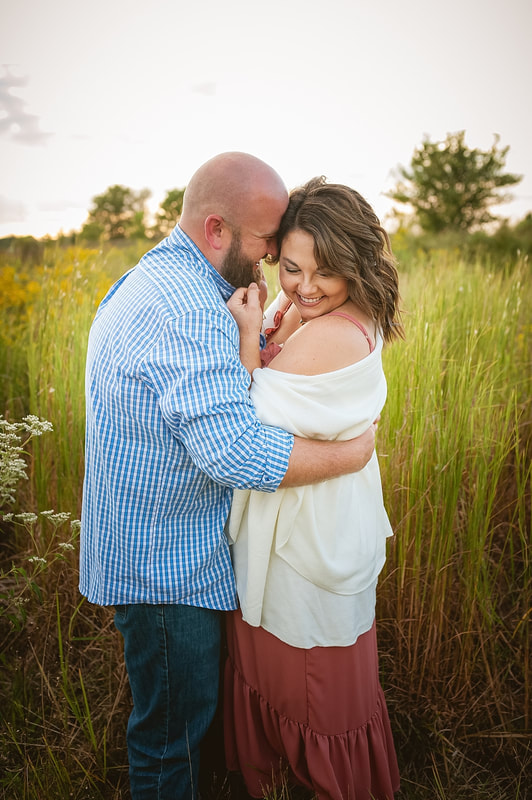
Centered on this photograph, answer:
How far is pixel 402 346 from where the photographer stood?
109 inches

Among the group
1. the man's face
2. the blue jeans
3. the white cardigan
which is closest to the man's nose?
the man's face

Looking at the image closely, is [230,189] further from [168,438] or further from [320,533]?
[320,533]

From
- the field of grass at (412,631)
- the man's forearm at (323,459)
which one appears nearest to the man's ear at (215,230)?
the man's forearm at (323,459)

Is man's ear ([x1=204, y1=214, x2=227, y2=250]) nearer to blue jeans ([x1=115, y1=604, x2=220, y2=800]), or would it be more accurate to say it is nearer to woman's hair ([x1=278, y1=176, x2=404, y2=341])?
woman's hair ([x1=278, y1=176, x2=404, y2=341])

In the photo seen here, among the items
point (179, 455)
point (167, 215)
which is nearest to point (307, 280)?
point (179, 455)

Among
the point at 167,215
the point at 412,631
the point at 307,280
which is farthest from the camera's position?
the point at 167,215

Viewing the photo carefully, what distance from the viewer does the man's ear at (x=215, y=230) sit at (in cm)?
167

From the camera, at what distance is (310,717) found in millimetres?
1822

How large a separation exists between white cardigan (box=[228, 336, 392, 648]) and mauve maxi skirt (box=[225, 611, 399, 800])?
0.10 metres

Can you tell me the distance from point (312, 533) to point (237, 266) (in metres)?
0.88

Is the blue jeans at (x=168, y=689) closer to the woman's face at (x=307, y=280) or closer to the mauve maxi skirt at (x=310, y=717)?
the mauve maxi skirt at (x=310, y=717)

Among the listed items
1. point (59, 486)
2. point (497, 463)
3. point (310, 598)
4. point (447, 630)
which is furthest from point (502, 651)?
point (59, 486)

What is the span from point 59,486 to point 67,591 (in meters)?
0.52

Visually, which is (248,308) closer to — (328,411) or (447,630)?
(328,411)
